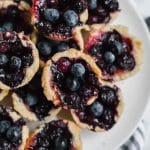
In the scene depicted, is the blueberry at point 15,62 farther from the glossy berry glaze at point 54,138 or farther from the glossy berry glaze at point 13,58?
the glossy berry glaze at point 54,138

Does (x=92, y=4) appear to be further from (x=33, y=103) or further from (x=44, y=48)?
(x=33, y=103)

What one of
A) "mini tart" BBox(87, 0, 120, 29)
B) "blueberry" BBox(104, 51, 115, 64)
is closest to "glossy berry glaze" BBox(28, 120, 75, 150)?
"blueberry" BBox(104, 51, 115, 64)

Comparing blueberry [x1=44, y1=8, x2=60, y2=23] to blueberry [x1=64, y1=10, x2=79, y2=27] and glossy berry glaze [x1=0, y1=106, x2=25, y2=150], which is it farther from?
glossy berry glaze [x1=0, y1=106, x2=25, y2=150]

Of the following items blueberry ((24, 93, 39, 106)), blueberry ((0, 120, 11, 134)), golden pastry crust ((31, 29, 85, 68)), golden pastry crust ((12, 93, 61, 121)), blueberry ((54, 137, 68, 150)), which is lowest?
blueberry ((54, 137, 68, 150))

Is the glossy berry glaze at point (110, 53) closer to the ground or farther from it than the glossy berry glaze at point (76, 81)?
farther from it

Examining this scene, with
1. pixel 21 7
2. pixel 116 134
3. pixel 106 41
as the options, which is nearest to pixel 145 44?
pixel 106 41

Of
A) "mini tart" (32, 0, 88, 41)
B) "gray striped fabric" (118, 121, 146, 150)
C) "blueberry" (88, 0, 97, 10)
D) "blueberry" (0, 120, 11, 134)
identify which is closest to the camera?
"blueberry" (0, 120, 11, 134)

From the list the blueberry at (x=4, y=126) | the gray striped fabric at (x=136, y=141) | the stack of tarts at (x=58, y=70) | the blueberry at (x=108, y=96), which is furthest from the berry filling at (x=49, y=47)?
the gray striped fabric at (x=136, y=141)
